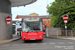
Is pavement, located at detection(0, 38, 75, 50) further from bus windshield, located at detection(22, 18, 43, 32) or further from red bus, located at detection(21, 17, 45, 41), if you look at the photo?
bus windshield, located at detection(22, 18, 43, 32)

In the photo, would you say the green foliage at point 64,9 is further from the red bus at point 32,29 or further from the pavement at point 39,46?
the pavement at point 39,46

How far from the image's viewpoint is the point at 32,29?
48.4ft

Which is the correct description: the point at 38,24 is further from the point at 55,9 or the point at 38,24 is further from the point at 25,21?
the point at 55,9

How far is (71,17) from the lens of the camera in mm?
22828

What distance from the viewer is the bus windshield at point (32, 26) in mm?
14763

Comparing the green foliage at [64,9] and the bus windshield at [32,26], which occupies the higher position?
the green foliage at [64,9]

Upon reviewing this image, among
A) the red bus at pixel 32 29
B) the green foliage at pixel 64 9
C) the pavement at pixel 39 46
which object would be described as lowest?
the pavement at pixel 39 46

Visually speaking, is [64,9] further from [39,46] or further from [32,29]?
[39,46]

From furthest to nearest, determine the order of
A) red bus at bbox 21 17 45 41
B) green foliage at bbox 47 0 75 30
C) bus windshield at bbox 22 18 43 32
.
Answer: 1. green foliage at bbox 47 0 75 30
2. bus windshield at bbox 22 18 43 32
3. red bus at bbox 21 17 45 41

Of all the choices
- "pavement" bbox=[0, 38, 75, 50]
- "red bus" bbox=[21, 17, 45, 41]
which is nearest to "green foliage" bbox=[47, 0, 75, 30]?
"red bus" bbox=[21, 17, 45, 41]

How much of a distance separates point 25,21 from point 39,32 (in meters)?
1.96

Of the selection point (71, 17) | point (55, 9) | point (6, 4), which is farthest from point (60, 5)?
point (6, 4)

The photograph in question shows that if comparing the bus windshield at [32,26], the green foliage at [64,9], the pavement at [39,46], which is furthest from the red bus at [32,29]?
the green foliage at [64,9]

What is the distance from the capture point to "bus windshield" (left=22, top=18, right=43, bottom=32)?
581 inches
